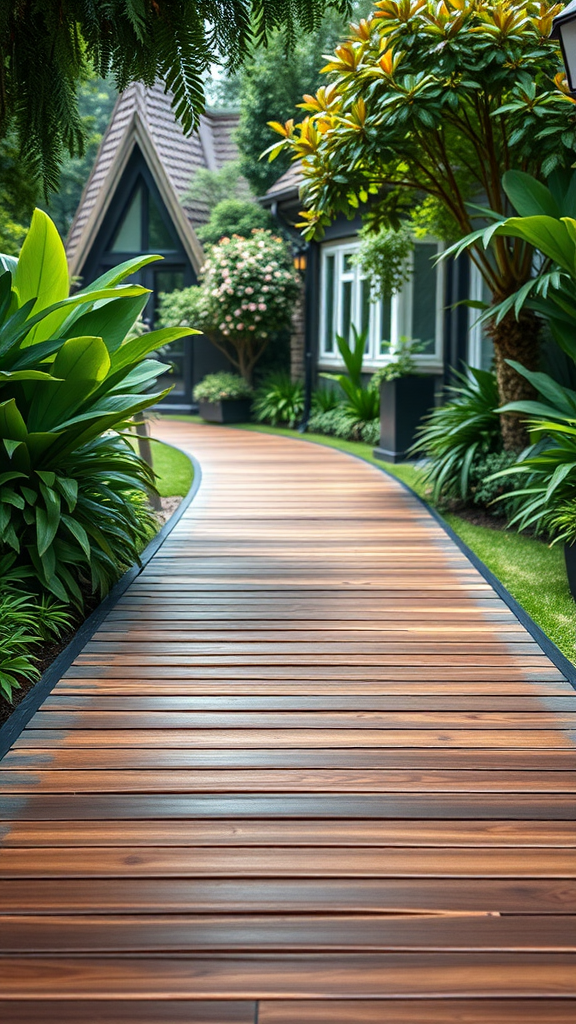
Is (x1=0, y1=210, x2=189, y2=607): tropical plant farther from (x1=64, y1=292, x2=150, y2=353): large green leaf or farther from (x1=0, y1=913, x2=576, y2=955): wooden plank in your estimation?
(x1=0, y1=913, x2=576, y2=955): wooden plank

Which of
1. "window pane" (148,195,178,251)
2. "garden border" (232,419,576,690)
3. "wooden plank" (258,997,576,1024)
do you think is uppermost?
"window pane" (148,195,178,251)

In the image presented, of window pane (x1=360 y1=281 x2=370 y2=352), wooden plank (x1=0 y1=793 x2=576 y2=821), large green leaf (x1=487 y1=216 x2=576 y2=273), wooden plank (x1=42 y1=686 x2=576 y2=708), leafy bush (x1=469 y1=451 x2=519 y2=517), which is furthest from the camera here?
window pane (x1=360 y1=281 x2=370 y2=352)

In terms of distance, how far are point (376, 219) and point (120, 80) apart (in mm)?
5217

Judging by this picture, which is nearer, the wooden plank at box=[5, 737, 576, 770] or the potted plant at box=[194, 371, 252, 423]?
the wooden plank at box=[5, 737, 576, 770]

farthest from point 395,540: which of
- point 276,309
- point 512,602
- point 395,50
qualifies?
point 276,309

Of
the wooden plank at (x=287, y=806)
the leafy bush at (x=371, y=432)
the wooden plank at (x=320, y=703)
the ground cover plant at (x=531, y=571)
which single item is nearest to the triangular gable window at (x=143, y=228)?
the leafy bush at (x=371, y=432)

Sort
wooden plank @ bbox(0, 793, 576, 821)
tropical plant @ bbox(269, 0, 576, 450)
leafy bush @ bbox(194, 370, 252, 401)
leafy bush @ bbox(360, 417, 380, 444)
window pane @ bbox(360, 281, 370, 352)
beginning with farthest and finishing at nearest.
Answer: leafy bush @ bbox(194, 370, 252, 401) → window pane @ bbox(360, 281, 370, 352) → leafy bush @ bbox(360, 417, 380, 444) → tropical plant @ bbox(269, 0, 576, 450) → wooden plank @ bbox(0, 793, 576, 821)

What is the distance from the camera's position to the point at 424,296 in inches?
442

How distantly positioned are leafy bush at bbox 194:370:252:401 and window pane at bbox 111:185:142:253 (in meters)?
3.70

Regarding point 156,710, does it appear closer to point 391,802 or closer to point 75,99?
point 391,802

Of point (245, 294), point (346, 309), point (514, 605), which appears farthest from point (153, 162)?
point (514, 605)

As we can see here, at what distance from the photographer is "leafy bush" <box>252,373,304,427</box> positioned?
46.4 ft

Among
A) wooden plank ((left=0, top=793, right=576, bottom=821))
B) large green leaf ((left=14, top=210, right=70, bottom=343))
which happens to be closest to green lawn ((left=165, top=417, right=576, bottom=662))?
wooden plank ((left=0, top=793, right=576, bottom=821))

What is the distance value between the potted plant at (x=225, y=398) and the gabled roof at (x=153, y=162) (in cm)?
270
